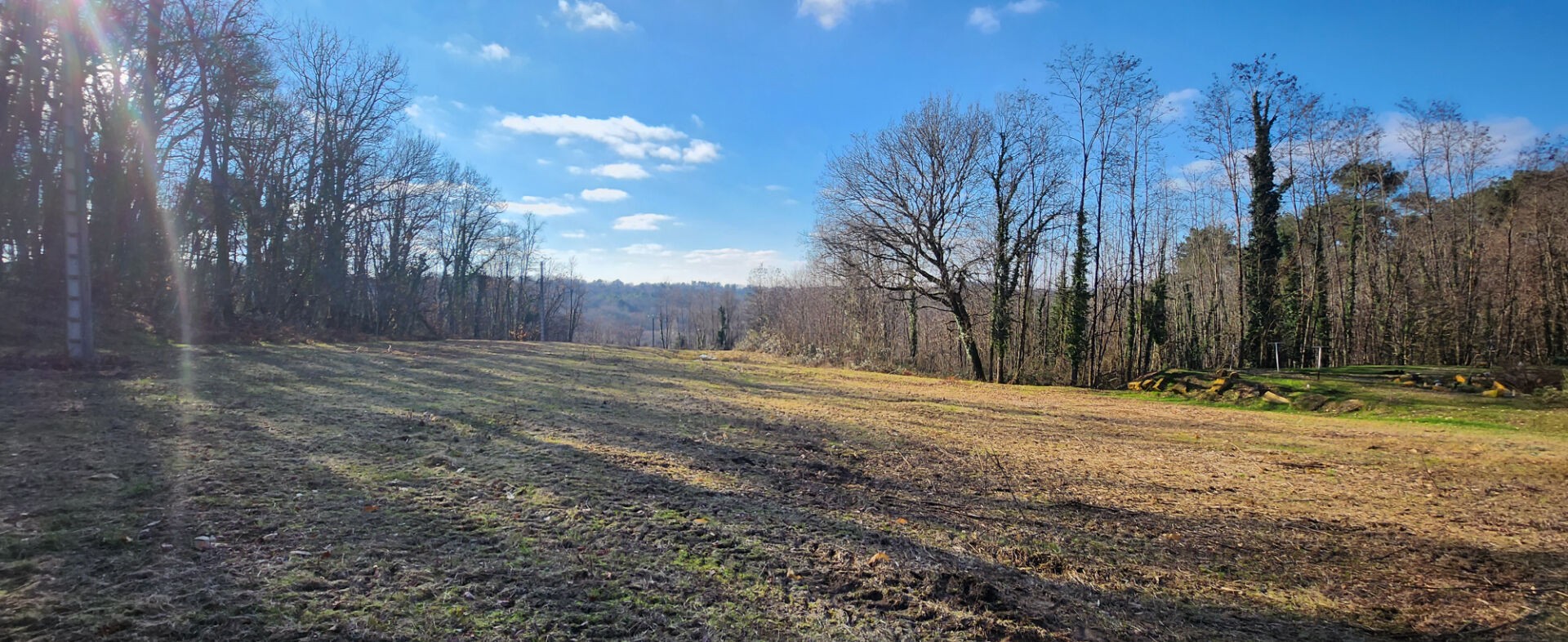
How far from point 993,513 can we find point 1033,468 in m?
1.98

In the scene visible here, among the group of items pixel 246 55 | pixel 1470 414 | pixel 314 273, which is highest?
pixel 246 55

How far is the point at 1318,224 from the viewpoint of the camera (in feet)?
88.8

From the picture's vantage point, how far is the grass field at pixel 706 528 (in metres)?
2.69

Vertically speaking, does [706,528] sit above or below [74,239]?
below

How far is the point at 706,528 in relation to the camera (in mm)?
3938

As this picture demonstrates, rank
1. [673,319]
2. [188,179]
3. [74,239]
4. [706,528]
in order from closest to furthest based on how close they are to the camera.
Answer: [706,528] → [74,239] → [188,179] → [673,319]

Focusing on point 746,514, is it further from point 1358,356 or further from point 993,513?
point 1358,356

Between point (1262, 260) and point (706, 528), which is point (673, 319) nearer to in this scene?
point (1262, 260)

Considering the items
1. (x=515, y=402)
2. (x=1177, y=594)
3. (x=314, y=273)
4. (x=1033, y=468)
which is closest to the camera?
(x=1177, y=594)

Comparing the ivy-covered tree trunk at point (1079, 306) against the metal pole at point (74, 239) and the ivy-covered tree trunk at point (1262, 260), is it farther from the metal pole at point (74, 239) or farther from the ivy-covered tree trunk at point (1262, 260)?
the metal pole at point (74, 239)

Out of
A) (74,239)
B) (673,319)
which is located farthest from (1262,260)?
(673,319)

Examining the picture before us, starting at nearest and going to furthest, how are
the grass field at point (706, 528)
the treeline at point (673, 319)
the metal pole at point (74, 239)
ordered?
the grass field at point (706, 528) → the metal pole at point (74, 239) → the treeline at point (673, 319)

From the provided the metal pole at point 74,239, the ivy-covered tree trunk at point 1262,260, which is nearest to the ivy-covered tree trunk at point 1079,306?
the ivy-covered tree trunk at point 1262,260

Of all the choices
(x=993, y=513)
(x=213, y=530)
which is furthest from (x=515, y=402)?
(x=993, y=513)
